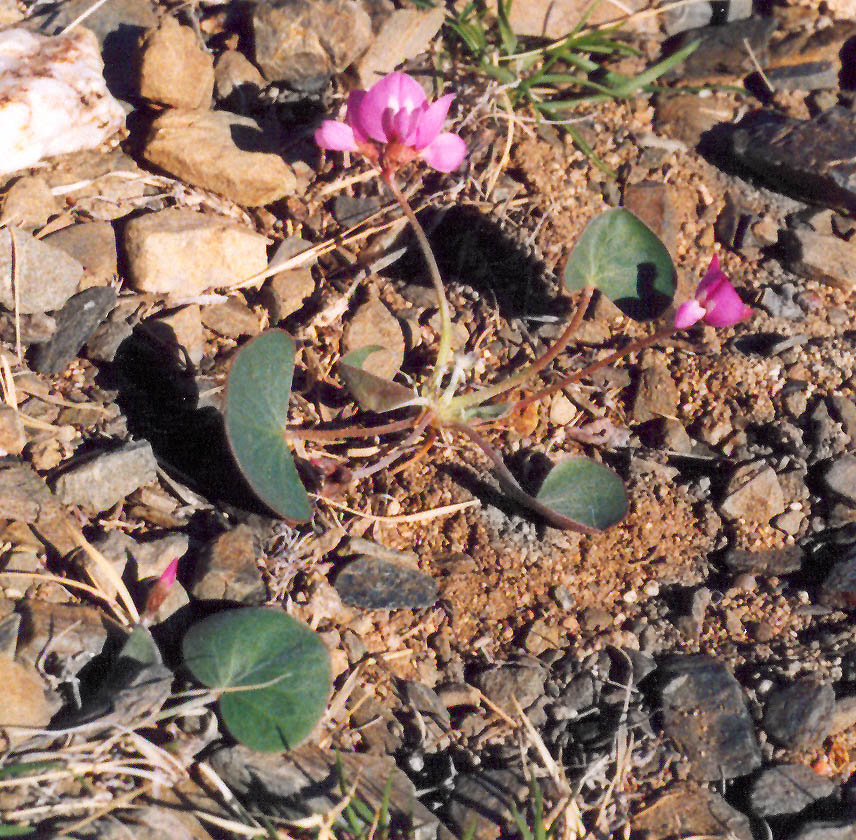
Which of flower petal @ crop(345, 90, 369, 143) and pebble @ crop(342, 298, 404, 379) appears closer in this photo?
flower petal @ crop(345, 90, 369, 143)

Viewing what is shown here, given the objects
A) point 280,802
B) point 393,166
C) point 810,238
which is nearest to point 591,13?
point 810,238

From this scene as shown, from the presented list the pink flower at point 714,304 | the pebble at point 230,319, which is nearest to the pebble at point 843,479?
the pink flower at point 714,304

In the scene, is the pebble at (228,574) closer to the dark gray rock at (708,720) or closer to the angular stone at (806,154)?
the dark gray rock at (708,720)

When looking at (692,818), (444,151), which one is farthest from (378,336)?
(692,818)

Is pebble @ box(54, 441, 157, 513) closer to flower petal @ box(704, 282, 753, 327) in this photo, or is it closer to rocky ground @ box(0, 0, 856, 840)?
rocky ground @ box(0, 0, 856, 840)

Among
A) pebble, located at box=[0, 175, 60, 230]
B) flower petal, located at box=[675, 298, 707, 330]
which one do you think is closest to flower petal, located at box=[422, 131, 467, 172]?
flower petal, located at box=[675, 298, 707, 330]

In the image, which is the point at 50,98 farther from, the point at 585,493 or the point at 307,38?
the point at 585,493

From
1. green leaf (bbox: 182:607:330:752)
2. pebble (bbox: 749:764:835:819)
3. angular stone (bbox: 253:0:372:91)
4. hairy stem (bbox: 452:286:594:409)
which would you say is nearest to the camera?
green leaf (bbox: 182:607:330:752)

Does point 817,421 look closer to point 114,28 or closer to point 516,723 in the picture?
point 516,723
